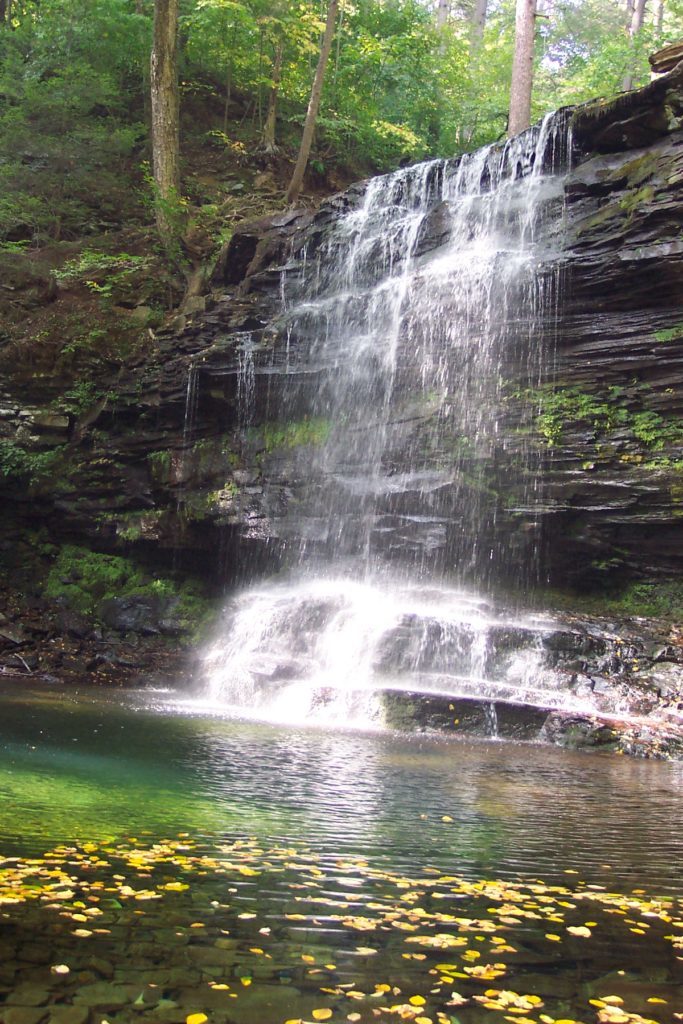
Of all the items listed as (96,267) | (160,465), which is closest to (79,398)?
(160,465)

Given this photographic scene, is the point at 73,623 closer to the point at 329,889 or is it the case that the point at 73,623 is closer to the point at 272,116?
the point at 329,889

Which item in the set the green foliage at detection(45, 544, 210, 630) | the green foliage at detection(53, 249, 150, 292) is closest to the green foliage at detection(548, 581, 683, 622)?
the green foliage at detection(45, 544, 210, 630)

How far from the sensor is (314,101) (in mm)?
18312

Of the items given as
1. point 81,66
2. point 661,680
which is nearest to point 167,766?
point 661,680

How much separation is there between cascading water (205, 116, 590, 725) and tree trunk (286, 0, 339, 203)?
3.04 m

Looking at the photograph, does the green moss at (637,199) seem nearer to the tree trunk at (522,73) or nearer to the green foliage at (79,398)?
the tree trunk at (522,73)

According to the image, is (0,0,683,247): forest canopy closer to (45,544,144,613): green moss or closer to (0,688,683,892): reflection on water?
(45,544,144,613): green moss

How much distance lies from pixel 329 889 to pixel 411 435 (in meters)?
11.0

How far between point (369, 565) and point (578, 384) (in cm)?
447

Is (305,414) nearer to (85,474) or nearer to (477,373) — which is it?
(477,373)

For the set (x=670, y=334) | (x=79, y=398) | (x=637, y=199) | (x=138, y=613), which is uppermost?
(x=637, y=199)

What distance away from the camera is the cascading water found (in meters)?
11.1

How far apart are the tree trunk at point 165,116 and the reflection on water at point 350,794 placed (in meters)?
12.8

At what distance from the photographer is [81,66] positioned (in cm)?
1816
